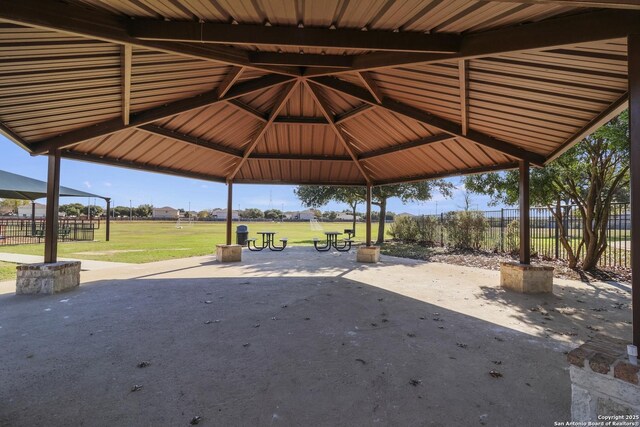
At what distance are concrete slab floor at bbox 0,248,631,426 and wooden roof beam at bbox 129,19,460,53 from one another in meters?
3.59

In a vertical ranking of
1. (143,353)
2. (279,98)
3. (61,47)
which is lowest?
(143,353)

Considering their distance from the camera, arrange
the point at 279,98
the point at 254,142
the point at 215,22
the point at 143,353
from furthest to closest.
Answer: the point at 254,142, the point at 279,98, the point at 143,353, the point at 215,22

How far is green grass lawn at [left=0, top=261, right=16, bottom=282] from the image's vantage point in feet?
25.6

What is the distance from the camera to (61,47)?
3.61 metres

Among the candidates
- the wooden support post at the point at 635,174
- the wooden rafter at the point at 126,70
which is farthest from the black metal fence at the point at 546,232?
the wooden rafter at the point at 126,70

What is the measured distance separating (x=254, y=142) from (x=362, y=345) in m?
6.60

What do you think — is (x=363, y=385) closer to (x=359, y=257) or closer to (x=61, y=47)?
(x=61, y=47)

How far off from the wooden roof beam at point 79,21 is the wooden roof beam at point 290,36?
0.15 metres

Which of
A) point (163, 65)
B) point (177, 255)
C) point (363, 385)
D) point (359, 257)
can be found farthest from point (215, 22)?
point (177, 255)

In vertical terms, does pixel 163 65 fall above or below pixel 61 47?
above

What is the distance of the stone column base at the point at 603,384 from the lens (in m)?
2.02

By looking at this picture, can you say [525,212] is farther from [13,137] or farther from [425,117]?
[13,137]

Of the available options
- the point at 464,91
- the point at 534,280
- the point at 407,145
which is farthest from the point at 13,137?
the point at 534,280

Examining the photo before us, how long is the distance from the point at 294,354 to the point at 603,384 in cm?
279
